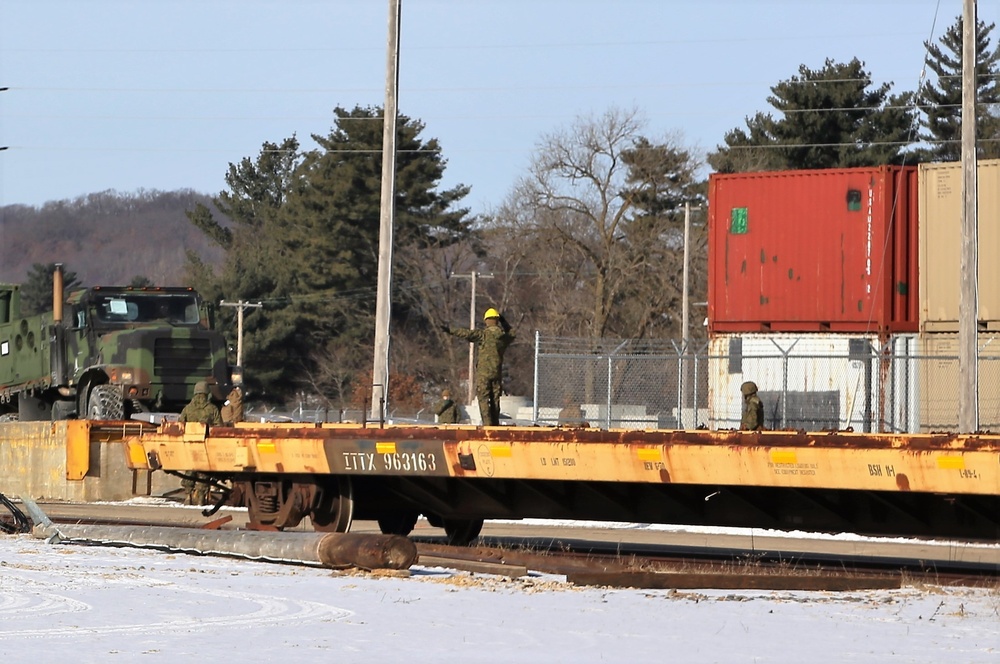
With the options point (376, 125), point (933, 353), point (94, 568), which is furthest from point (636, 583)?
point (376, 125)

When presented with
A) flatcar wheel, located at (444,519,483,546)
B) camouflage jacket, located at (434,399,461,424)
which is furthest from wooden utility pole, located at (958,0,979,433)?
flatcar wheel, located at (444,519,483,546)

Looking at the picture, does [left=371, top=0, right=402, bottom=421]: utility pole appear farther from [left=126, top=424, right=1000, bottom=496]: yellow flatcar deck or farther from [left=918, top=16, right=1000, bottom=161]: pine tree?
[left=918, top=16, right=1000, bottom=161]: pine tree

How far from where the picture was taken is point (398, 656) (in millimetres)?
7758

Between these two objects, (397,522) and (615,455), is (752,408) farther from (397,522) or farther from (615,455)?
(615,455)

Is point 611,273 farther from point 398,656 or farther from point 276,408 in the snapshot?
point 398,656

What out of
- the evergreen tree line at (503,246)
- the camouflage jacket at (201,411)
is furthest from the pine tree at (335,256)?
the camouflage jacket at (201,411)

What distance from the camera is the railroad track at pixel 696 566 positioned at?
11.0 metres

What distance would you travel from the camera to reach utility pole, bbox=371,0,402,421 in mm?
22969

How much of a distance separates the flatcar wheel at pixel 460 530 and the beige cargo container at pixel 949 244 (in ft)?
50.9

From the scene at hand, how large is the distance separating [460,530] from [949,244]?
1605 centimetres

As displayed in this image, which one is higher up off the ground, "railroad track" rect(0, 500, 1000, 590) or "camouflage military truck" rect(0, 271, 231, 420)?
"camouflage military truck" rect(0, 271, 231, 420)

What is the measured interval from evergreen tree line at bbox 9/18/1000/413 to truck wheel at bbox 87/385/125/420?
112ft

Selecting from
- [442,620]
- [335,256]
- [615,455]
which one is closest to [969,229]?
[615,455]

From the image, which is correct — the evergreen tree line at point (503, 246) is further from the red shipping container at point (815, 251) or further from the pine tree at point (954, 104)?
the red shipping container at point (815, 251)
